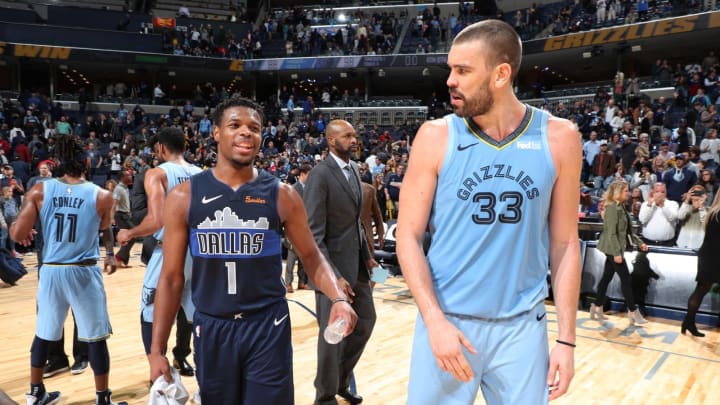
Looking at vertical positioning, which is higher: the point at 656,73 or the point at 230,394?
the point at 656,73

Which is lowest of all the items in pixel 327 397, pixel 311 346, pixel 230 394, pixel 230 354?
pixel 311 346

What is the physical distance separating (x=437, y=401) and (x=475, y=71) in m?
1.05

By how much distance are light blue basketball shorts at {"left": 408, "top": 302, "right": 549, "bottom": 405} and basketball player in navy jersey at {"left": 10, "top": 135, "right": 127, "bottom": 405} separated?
2.96 m

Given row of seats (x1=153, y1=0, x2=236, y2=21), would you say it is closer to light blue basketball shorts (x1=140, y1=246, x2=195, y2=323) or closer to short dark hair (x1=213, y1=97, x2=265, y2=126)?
light blue basketball shorts (x1=140, y1=246, x2=195, y2=323)

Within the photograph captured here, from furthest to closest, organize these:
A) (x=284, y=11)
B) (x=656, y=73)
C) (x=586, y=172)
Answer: (x=284, y=11) < (x=656, y=73) < (x=586, y=172)

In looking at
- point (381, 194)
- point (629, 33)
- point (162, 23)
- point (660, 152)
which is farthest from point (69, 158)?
point (162, 23)

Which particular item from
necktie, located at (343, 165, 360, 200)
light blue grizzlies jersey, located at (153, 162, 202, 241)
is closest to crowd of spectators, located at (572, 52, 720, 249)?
necktie, located at (343, 165, 360, 200)

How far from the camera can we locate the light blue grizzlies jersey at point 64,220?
4.01m

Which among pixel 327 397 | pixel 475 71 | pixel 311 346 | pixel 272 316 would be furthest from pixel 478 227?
pixel 311 346

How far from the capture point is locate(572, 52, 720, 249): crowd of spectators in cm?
764

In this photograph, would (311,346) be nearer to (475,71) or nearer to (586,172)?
(475,71)

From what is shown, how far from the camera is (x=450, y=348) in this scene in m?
1.64

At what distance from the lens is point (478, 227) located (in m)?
1.74

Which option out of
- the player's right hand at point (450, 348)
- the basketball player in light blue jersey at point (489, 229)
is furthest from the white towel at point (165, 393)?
the player's right hand at point (450, 348)
